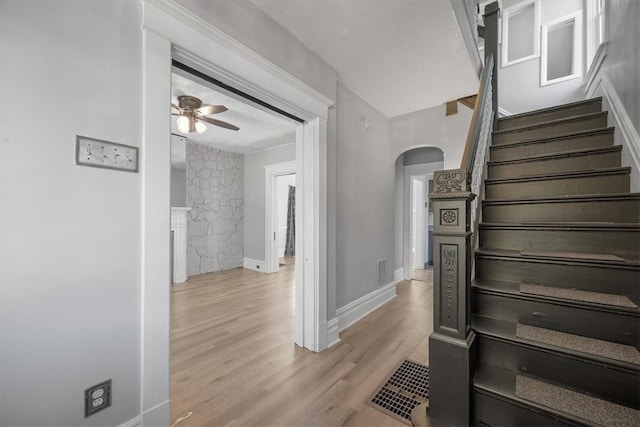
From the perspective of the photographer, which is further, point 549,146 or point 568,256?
point 549,146

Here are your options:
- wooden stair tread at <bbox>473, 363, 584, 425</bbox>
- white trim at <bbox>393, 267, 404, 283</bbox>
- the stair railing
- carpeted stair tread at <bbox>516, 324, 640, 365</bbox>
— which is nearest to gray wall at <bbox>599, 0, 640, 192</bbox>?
carpeted stair tread at <bbox>516, 324, 640, 365</bbox>

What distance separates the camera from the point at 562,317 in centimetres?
140

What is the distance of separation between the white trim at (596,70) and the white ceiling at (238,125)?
2976mm

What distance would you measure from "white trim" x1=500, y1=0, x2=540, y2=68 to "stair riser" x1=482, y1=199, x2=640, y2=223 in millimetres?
3529

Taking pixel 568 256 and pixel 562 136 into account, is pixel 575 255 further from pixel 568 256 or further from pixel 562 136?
pixel 562 136

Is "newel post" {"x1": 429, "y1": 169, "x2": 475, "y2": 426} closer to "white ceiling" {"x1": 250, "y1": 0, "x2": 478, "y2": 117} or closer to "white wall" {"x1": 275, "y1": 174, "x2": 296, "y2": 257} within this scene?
"white ceiling" {"x1": 250, "y1": 0, "x2": 478, "y2": 117}

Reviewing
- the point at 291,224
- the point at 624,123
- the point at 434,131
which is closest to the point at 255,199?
the point at 291,224

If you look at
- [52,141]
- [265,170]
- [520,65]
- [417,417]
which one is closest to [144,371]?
[52,141]

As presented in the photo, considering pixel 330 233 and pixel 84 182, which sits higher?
pixel 84 182

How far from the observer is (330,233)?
2.57 m

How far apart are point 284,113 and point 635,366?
2.53m

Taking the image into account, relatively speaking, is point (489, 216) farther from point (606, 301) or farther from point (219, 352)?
point (219, 352)

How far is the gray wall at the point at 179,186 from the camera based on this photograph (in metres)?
4.71

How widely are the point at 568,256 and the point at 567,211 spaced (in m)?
0.48
